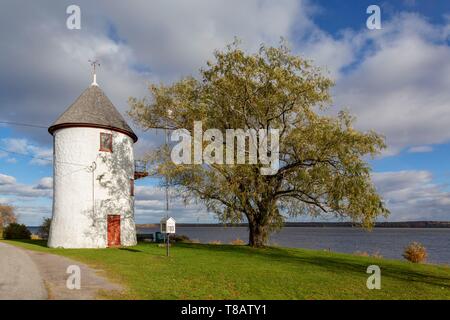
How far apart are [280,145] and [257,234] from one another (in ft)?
22.5

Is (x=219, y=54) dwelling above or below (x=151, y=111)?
above

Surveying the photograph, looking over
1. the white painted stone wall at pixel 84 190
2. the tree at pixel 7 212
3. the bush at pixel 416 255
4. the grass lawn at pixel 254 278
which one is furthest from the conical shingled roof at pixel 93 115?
the tree at pixel 7 212

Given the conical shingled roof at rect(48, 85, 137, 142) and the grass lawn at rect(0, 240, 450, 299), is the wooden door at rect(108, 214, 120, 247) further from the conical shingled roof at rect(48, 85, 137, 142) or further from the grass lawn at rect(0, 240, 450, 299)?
the grass lawn at rect(0, 240, 450, 299)

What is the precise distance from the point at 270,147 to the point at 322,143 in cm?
378

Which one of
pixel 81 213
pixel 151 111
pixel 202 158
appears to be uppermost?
pixel 151 111

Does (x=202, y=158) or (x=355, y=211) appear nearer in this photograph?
(x=355, y=211)

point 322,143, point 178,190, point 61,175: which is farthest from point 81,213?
point 322,143

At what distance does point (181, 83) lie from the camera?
26750 millimetres

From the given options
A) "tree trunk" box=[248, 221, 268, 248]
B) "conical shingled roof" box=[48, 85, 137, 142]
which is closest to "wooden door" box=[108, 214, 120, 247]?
"conical shingled roof" box=[48, 85, 137, 142]

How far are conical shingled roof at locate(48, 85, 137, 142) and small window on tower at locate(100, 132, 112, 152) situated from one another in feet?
2.02

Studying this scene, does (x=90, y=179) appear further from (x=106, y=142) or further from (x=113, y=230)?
(x=113, y=230)

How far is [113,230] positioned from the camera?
28.6 m

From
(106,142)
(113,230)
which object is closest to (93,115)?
(106,142)
